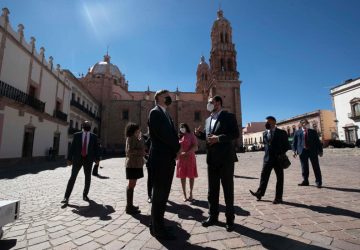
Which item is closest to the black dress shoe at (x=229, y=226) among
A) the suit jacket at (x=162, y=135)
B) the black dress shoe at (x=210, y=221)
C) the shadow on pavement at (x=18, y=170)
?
the black dress shoe at (x=210, y=221)

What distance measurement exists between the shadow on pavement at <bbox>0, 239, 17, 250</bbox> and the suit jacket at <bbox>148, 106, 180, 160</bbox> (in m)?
1.87

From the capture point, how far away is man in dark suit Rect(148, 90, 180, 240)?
2844mm

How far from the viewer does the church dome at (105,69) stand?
47.2 meters

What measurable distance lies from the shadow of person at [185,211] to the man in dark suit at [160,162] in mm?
856

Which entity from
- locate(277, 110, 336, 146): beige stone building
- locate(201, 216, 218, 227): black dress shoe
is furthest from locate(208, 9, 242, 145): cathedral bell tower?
locate(201, 216, 218, 227): black dress shoe

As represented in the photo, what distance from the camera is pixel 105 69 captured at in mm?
47656

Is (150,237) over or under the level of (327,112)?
under

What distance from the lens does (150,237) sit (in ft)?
9.23

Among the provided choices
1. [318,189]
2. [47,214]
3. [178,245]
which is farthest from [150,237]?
[318,189]

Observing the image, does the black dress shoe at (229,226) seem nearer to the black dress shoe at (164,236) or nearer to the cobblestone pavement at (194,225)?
the cobblestone pavement at (194,225)

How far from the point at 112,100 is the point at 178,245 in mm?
39699

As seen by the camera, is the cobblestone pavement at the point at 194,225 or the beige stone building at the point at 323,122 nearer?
the cobblestone pavement at the point at 194,225

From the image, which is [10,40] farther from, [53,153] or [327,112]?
[327,112]

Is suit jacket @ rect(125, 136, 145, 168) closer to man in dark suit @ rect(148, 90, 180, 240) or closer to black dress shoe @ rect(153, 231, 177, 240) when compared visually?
man in dark suit @ rect(148, 90, 180, 240)
